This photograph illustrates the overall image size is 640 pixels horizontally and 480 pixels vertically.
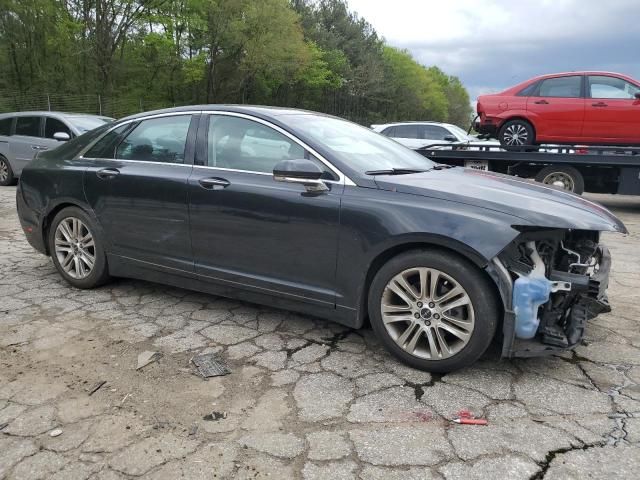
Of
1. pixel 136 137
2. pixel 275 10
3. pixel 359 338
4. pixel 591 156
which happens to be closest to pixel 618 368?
pixel 359 338

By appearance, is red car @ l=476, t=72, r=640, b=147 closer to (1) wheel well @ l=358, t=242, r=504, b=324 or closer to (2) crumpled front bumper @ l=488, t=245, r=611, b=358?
(2) crumpled front bumper @ l=488, t=245, r=611, b=358

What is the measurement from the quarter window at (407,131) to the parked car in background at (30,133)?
7.39 metres

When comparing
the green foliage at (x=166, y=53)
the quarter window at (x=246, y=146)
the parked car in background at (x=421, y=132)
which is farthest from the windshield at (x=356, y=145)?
the green foliage at (x=166, y=53)

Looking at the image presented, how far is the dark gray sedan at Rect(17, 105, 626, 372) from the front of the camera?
2.76 meters

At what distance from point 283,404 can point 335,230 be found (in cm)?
104

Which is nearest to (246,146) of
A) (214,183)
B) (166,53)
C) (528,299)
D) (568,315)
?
(214,183)

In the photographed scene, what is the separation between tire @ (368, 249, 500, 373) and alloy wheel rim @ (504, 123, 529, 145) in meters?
6.62

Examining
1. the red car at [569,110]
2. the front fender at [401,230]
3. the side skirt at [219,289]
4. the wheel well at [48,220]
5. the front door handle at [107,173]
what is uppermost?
the red car at [569,110]

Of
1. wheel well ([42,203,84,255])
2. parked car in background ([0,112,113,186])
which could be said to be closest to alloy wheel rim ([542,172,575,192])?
wheel well ([42,203,84,255])

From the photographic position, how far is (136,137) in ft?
13.3

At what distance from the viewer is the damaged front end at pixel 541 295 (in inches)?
106

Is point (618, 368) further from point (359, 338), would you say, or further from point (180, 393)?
point (180, 393)

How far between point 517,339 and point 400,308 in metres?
0.64

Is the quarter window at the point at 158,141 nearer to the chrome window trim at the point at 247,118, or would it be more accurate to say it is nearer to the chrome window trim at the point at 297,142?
the chrome window trim at the point at 247,118
